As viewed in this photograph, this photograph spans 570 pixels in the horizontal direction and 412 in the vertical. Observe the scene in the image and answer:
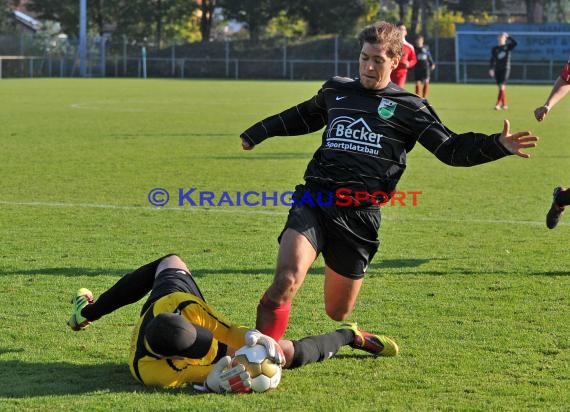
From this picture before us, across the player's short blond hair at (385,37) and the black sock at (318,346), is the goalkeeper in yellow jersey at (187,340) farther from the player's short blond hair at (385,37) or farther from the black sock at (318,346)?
the player's short blond hair at (385,37)

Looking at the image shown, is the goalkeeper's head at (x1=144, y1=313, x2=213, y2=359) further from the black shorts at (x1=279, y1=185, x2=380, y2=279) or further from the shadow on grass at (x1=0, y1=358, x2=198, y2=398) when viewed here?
the black shorts at (x1=279, y1=185, x2=380, y2=279)

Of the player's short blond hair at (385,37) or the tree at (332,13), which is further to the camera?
the tree at (332,13)

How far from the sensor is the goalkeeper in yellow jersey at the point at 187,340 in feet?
15.6

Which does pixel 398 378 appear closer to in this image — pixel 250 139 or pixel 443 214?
pixel 250 139

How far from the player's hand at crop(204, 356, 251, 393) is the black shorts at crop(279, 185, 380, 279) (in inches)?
36.3

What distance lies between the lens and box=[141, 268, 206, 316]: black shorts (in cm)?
534

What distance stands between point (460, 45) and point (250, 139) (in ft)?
170

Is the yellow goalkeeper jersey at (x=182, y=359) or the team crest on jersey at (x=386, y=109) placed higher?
the team crest on jersey at (x=386, y=109)

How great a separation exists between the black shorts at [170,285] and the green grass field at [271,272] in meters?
0.46

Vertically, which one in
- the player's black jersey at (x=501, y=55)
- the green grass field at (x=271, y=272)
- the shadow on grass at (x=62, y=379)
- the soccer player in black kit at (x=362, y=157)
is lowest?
the shadow on grass at (x=62, y=379)

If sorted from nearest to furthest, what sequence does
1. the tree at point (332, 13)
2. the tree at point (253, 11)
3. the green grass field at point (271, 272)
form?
the green grass field at point (271, 272)
the tree at point (332, 13)
the tree at point (253, 11)

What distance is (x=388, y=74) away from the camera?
19.4ft

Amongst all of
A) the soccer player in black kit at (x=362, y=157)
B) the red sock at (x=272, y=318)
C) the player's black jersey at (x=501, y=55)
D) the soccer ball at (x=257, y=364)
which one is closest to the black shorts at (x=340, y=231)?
the soccer player in black kit at (x=362, y=157)

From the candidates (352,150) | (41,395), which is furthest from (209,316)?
(352,150)
